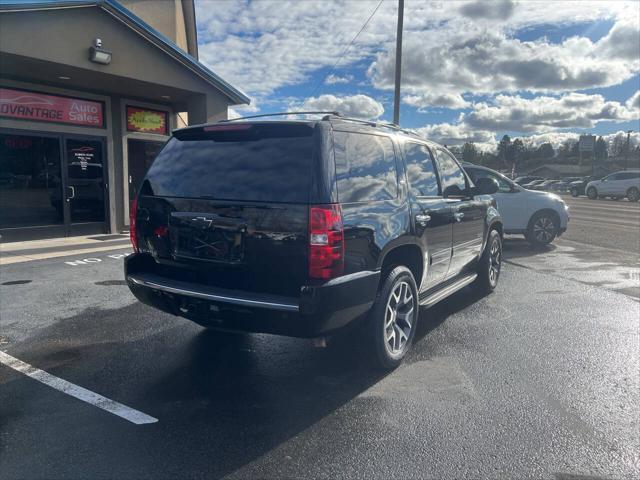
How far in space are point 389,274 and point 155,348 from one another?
2.23 metres

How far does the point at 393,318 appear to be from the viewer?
4.21m

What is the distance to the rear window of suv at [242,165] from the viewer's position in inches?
139

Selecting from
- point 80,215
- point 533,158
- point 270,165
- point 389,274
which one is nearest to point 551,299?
point 389,274

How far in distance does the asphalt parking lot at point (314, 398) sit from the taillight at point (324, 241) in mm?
966

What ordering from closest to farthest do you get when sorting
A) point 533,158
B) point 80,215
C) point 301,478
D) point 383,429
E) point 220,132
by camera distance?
point 301,478, point 383,429, point 220,132, point 80,215, point 533,158

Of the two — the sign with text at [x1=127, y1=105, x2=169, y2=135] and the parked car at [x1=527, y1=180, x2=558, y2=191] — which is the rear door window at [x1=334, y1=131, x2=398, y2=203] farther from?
the parked car at [x1=527, y1=180, x2=558, y2=191]

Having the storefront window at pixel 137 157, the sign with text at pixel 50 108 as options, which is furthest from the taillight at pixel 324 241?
the storefront window at pixel 137 157

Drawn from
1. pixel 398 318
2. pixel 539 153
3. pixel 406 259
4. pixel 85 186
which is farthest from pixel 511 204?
pixel 539 153

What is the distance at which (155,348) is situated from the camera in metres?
4.63

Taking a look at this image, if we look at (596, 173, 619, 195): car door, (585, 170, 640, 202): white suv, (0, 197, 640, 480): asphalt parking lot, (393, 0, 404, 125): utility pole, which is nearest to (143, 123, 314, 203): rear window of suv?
(0, 197, 640, 480): asphalt parking lot

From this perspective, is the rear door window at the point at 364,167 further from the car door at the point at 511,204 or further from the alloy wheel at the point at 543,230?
the alloy wheel at the point at 543,230

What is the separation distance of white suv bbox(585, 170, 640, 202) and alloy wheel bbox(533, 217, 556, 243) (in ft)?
81.6

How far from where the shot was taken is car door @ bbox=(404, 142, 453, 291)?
452 cm

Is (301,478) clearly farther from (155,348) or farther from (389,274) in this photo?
(155,348)
